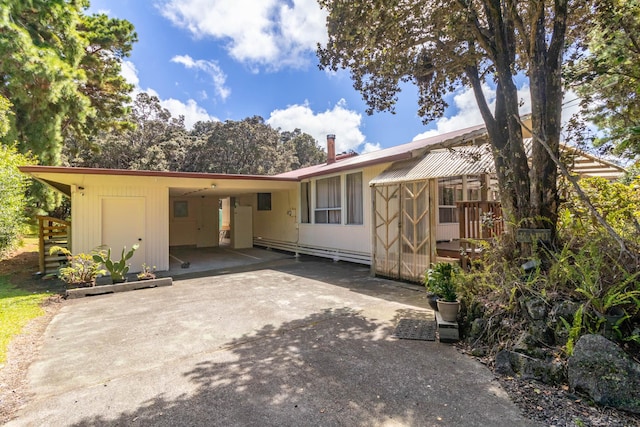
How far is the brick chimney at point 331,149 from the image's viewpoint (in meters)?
14.2

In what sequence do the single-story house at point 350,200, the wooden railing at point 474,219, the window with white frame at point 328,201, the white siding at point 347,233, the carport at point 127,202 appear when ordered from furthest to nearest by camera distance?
the window with white frame at point 328,201 → the white siding at point 347,233 → the carport at point 127,202 → the single-story house at point 350,200 → the wooden railing at point 474,219

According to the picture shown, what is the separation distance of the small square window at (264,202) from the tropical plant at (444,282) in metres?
10.9

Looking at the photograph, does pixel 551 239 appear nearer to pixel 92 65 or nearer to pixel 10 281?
pixel 10 281

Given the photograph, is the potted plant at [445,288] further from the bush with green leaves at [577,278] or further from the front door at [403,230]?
the front door at [403,230]

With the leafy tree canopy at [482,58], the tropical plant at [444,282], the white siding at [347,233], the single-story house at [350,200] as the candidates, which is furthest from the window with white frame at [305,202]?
the tropical plant at [444,282]

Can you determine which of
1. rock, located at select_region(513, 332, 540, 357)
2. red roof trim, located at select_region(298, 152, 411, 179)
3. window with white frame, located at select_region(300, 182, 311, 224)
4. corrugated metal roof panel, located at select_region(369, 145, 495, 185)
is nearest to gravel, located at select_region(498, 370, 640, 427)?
rock, located at select_region(513, 332, 540, 357)

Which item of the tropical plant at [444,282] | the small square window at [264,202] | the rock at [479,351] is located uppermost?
the small square window at [264,202]

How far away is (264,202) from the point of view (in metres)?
15.0

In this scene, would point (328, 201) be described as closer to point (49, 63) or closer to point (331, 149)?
point (331, 149)

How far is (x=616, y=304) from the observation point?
9.53ft

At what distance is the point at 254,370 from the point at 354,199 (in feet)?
23.2

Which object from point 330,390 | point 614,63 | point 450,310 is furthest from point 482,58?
point 330,390

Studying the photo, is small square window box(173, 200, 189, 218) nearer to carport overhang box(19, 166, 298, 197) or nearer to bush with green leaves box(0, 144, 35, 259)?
carport overhang box(19, 166, 298, 197)

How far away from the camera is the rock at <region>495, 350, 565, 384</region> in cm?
288
